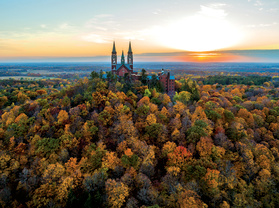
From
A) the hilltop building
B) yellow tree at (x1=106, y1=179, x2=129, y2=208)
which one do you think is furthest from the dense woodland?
the hilltop building

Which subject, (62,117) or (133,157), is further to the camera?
(62,117)

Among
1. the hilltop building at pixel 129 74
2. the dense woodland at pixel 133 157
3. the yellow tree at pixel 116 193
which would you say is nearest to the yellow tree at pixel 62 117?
the dense woodland at pixel 133 157

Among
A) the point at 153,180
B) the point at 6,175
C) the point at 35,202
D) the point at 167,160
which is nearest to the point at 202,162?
the point at 167,160

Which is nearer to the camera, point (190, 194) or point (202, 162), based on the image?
point (190, 194)

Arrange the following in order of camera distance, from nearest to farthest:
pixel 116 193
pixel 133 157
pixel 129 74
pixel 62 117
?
pixel 116 193
pixel 133 157
pixel 62 117
pixel 129 74

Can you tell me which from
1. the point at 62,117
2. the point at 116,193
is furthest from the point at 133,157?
the point at 62,117

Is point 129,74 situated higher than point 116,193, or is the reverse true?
point 129,74

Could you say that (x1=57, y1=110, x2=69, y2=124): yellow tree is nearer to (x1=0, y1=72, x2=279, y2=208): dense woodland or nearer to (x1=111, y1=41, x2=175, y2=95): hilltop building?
(x1=0, y1=72, x2=279, y2=208): dense woodland

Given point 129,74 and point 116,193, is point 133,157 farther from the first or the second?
point 129,74

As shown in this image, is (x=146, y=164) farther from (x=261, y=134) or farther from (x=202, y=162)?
(x=261, y=134)
